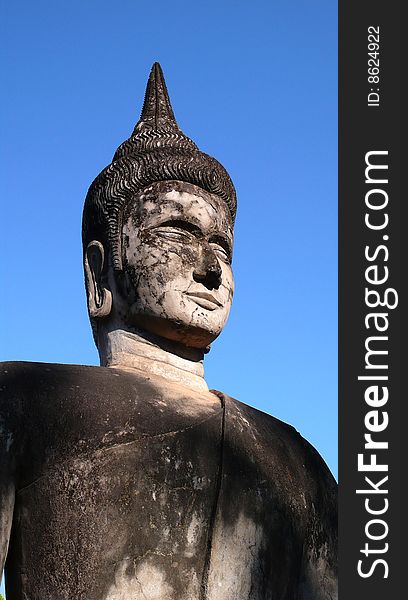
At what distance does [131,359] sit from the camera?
6547mm

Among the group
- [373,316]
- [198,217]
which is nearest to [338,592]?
[373,316]

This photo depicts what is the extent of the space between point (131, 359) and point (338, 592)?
1857 mm

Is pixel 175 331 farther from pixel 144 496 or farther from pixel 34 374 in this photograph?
pixel 144 496

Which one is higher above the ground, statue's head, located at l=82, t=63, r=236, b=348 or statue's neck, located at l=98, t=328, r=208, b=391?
statue's head, located at l=82, t=63, r=236, b=348

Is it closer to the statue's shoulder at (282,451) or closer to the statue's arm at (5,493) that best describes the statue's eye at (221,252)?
the statue's shoulder at (282,451)

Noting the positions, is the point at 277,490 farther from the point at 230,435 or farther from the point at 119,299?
the point at 119,299

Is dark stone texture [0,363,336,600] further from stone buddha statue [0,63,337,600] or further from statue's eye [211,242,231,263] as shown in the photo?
statue's eye [211,242,231,263]

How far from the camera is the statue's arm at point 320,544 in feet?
21.3

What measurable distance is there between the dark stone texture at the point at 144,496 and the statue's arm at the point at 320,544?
1cm

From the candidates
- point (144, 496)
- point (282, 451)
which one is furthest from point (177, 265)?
point (144, 496)

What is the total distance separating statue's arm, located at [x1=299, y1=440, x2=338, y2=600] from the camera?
648 centimetres

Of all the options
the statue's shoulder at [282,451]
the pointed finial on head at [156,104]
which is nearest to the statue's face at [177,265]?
the statue's shoulder at [282,451]

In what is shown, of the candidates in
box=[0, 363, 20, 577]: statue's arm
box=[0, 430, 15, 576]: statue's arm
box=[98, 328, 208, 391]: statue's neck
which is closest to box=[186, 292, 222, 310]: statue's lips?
box=[98, 328, 208, 391]: statue's neck

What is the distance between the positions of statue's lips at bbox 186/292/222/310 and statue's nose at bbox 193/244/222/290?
71 millimetres
